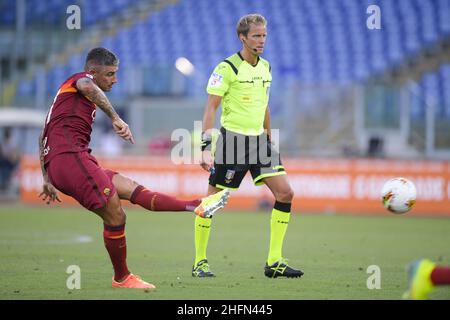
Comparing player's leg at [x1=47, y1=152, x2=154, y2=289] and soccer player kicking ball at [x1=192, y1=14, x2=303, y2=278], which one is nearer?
player's leg at [x1=47, y1=152, x2=154, y2=289]

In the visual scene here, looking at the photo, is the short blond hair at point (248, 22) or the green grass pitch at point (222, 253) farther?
Result: the short blond hair at point (248, 22)

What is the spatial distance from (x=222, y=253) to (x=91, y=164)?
433cm

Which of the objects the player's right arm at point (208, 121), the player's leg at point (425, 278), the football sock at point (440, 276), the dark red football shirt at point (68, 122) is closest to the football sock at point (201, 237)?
the player's right arm at point (208, 121)

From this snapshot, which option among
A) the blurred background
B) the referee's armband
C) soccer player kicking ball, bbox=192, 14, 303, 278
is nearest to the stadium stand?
the blurred background

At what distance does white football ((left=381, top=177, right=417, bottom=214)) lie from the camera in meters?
9.40

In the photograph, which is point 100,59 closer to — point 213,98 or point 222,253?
point 213,98

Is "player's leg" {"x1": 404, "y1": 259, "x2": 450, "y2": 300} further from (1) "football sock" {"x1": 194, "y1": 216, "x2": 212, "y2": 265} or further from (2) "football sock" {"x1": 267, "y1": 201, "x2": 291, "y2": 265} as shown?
(1) "football sock" {"x1": 194, "y1": 216, "x2": 212, "y2": 265}

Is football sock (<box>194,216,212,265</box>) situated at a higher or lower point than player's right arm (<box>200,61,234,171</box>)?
lower

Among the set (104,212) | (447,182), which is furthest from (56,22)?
(104,212)

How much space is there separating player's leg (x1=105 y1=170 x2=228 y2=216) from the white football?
1968mm

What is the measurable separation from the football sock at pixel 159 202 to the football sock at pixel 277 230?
58.4 inches

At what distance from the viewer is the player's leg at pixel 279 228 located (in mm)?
9570

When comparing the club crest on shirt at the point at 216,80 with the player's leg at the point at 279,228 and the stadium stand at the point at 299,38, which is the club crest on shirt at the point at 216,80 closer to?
the player's leg at the point at 279,228

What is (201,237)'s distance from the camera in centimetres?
968
